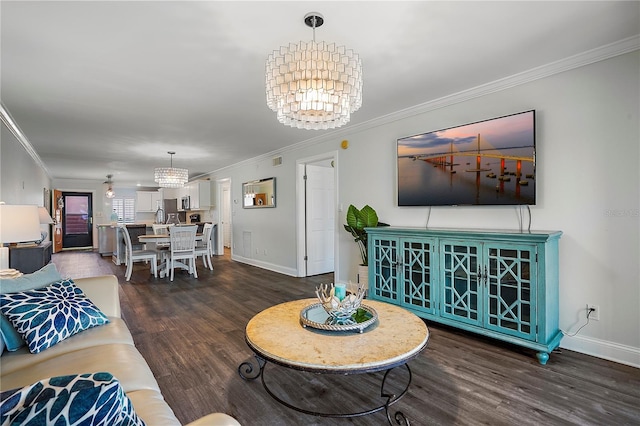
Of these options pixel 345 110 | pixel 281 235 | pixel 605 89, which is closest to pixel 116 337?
pixel 345 110

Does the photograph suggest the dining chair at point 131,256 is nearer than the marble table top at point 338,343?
No

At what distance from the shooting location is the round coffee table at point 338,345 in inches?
60.4

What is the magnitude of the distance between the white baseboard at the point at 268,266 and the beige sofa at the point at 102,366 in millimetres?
3833

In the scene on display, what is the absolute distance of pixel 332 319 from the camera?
2.06 meters

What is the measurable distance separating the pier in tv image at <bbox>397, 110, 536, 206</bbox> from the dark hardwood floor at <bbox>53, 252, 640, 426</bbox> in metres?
1.33

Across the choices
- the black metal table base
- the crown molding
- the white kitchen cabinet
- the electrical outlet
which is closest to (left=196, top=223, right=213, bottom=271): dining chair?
the crown molding

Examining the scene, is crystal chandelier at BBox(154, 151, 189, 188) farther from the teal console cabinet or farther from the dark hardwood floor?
the teal console cabinet

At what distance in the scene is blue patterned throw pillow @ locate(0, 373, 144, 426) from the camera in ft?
2.22

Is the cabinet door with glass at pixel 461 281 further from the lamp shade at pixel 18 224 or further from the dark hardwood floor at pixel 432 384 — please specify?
the lamp shade at pixel 18 224

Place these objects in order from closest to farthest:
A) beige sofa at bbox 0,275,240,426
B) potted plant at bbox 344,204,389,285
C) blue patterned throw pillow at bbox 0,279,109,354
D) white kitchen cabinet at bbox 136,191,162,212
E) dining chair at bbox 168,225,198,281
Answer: beige sofa at bbox 0,275,240,426, blue patterned throw pillow at bbox 0,279,109,354, potted plant at bbox 344,204,389,285, dining chair at bbox 168,225,198,281, white kitchen cabinet at bbox 136,191,162,212

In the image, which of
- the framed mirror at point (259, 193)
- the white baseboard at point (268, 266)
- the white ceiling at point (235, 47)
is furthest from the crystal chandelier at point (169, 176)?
the white baseboard at point (268, 266)

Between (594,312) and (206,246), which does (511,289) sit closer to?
(594,312)

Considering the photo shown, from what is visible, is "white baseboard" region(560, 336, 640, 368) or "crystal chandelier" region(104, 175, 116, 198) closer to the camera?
"white baseboard" region(560, 336, 640, 368)

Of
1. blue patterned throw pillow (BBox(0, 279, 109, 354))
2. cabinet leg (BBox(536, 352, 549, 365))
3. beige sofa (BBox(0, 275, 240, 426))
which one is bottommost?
cabinet leg (BBox(536, 352, 549, 365))
